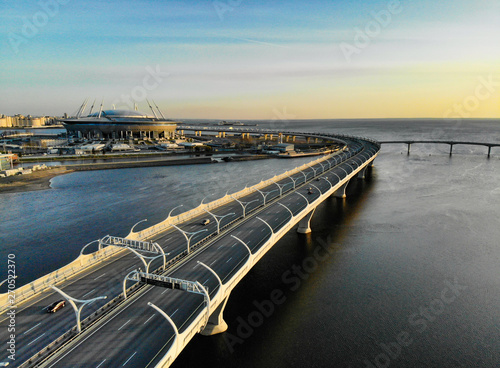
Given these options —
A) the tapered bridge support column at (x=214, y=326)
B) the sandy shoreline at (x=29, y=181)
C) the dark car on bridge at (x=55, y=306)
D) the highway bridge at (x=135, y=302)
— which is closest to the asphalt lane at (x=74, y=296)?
the highway bridge at (x=135, y=302)

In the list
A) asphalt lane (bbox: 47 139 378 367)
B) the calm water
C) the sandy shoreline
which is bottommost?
the calm water

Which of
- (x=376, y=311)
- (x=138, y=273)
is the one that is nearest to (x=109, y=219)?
(x=138, y=273)

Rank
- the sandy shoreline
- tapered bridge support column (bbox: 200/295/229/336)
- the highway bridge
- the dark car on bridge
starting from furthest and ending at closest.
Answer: the sandy shoreline < tapered bridge support column (bbox: 200/295/229/336) < the dark car on bridge < the highway bridge

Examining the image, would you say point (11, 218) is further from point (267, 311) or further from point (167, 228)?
point (267, 311)

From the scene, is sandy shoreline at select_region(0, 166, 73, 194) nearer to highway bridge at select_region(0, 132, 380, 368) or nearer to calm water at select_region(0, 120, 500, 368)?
calm water at select_region(0, 120, 500, 368)

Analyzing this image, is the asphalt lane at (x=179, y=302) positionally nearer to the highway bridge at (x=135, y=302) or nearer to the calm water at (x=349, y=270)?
the highway bridge at (x=135, y=302)

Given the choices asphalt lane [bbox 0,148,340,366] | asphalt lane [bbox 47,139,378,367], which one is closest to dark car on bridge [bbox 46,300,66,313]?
asphalt lane [bbox 0,148,340,366]
